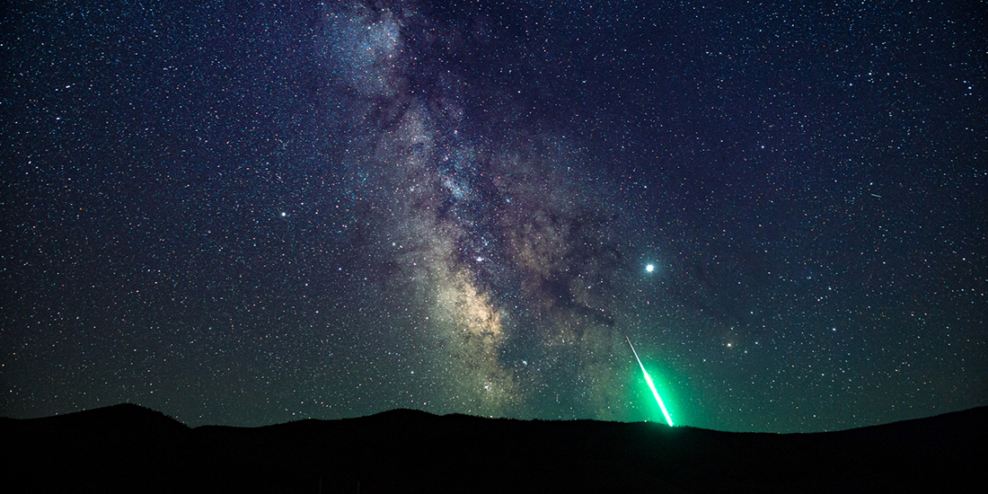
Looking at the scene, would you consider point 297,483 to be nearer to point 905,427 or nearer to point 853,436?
point 853,436

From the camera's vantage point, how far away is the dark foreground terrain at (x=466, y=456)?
32.0 feet

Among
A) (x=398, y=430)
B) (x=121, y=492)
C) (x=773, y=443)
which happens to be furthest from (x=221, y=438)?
(x=773, y=443)

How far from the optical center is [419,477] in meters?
11.0

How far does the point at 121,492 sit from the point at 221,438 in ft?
11.4

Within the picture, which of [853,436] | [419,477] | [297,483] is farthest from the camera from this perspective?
[853,436]

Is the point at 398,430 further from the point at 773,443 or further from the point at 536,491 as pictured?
the point at 773,443

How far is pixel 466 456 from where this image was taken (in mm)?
12578

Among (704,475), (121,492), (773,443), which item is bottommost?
(121,492)

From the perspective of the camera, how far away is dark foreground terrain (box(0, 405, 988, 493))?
9742 millimetres

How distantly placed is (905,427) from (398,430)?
18.0m

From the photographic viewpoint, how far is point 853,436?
1591 cm

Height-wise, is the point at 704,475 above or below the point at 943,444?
below

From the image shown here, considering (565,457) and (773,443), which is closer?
(565,457)

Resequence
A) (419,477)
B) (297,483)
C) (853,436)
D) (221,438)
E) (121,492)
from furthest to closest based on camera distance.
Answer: (853,436) < (221,438) < (419,477) < (297,483) < (121,492)
